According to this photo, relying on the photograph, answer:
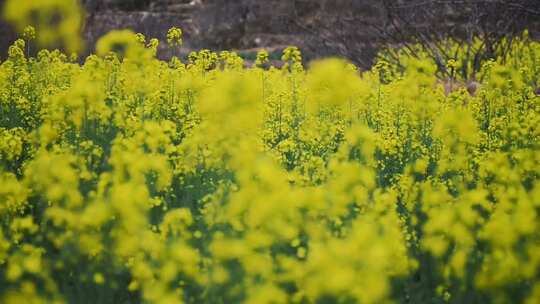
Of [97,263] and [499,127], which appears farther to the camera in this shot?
[499,127]

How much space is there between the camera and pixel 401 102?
6000 mm

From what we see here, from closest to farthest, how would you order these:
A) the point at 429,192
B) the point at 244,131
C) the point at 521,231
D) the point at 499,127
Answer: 1. the point at 521,231
2. the point at 429,192
3. the point at 244,131
4. the point at 499,127

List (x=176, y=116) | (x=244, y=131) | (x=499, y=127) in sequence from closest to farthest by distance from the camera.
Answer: (x=244, y=131), (x=499, y=127), (x=176, y=116)

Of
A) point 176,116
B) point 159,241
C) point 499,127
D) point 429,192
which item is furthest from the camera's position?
point 176,116

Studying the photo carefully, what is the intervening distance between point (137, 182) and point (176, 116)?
296cm

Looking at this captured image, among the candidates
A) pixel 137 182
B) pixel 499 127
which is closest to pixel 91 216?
pixel 137 182

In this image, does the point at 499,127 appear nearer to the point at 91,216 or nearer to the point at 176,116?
the point at 176,116

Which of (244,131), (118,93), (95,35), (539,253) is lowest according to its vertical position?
(539,253)

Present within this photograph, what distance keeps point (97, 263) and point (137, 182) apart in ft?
1.53

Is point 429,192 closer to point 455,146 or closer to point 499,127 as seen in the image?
point 455,146

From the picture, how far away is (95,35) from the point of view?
23.2m

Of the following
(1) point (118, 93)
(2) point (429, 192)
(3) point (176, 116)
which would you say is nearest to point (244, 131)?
(2) point (429, 192)

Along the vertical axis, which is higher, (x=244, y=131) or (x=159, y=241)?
(x=244, y=131)

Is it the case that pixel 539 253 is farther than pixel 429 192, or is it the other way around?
pixel 429 192
